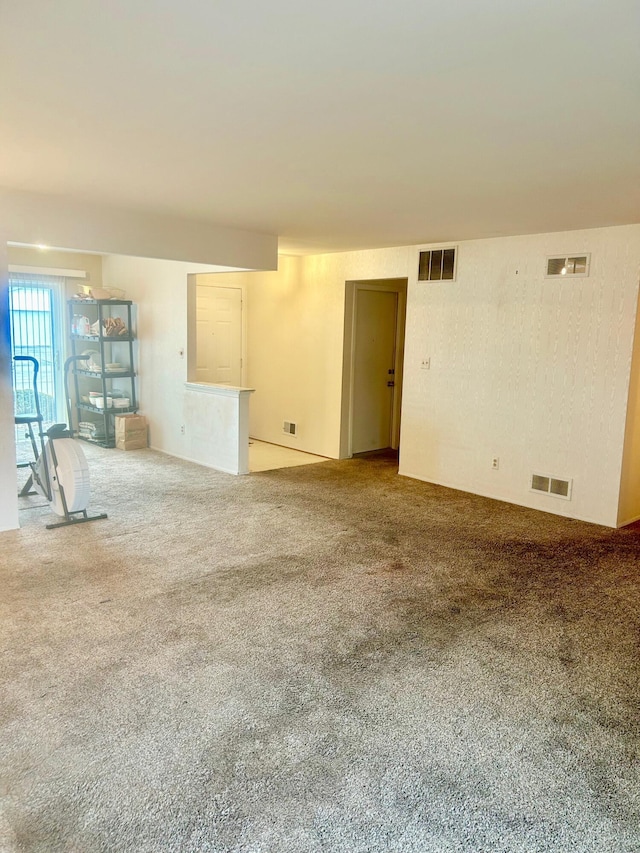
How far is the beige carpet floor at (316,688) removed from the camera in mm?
1900

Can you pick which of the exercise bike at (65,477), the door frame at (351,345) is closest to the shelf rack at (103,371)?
the exercise bike at (65,477)

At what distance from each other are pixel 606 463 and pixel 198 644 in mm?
3616

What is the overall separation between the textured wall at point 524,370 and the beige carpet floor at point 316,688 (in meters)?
0.79

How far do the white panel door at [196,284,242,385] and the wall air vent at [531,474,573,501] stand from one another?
4315 millimetres

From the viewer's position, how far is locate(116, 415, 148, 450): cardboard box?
734cm

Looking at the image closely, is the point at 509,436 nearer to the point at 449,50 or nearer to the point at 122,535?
the point at 122,535

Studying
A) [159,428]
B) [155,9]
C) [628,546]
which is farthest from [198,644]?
[159,428]

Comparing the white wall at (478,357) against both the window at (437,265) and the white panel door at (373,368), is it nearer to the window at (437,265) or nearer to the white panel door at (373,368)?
the window at (437,265)

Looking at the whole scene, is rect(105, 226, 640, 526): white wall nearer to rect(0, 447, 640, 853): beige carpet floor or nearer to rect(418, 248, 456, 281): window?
rect(418, 248, 456, 281): window

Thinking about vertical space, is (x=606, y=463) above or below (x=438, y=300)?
below

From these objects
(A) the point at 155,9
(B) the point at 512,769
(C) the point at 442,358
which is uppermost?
(A) the point at 155,9

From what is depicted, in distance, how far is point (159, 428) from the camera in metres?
7.39

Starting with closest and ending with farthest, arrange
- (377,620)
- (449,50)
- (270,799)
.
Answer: (449,50) → (270,799) → (377,620)

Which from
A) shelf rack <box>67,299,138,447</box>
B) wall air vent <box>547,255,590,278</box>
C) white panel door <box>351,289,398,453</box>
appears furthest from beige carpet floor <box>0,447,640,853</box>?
shelf rack <box>67,299,138,447</box>
